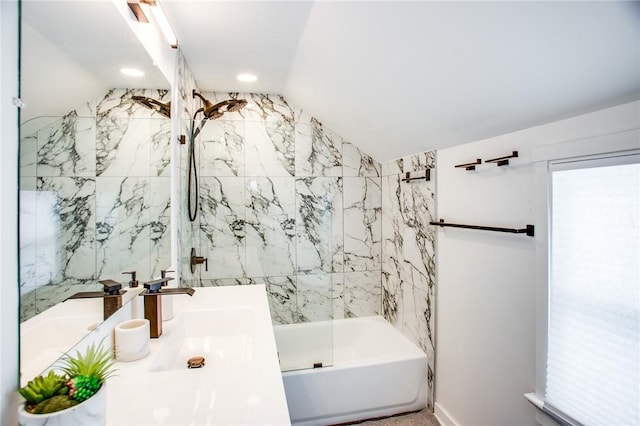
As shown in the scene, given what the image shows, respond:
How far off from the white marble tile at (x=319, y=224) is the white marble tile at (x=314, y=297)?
3.7 inches

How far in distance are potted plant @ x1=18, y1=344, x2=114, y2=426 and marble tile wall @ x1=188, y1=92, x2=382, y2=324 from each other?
7.78 ft

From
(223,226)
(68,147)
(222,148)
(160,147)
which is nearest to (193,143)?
(222,148)


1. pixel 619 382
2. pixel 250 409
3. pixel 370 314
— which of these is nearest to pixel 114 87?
pixel 250 409

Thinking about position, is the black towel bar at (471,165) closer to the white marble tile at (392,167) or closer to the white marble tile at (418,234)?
the white marble tile at (418,234)

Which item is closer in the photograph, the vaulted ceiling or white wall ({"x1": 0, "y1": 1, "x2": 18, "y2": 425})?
white wall ({"x1": 0, "y1": 1, "x2": 18, "y2": 425})

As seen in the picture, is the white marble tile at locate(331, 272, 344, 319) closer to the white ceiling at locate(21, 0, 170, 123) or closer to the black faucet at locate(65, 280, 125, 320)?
the black faucet at locate(65, 280, 125, 320)

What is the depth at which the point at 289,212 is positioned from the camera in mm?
3219

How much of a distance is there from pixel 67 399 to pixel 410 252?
8.40 ft

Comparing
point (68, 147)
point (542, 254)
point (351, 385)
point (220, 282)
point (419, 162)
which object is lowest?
point (351, 385)

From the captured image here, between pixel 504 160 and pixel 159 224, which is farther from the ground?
pixel 504 160

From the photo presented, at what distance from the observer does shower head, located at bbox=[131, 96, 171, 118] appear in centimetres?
143

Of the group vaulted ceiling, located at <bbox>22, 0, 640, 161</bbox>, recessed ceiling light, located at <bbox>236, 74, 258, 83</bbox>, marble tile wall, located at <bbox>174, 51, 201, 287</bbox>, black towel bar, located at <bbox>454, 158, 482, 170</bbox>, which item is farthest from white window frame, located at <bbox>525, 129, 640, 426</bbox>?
recessed ceiling light, located at <bbox>236, 74, 258, 83</bbox>

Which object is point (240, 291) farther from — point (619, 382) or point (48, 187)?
point (619, 382)

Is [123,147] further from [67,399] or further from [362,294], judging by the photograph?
[362,294]
